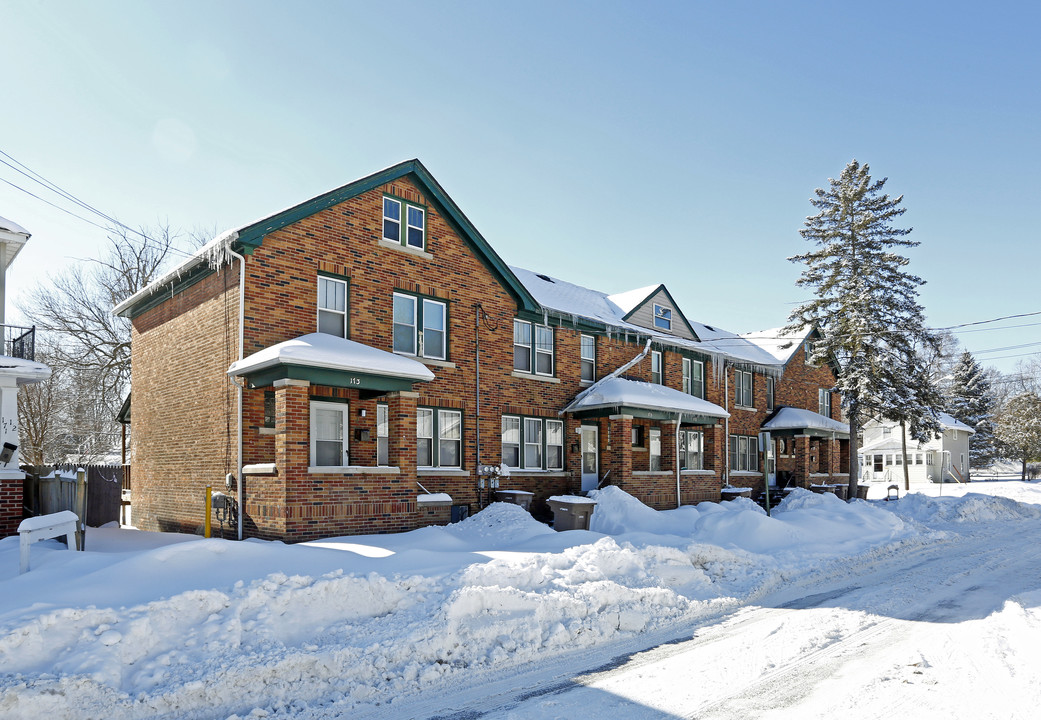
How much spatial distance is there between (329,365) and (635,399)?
9.70 metres

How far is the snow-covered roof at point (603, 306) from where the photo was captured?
2169cm

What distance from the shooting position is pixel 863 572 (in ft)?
42.9

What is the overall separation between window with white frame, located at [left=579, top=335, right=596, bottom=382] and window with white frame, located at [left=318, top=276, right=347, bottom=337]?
830cm

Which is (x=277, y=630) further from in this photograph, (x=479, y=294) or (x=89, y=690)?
(x=479, y=294)

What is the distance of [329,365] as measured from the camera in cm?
1337

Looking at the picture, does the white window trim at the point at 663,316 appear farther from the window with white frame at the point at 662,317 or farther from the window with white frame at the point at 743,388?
the window with white frame at the point at 743,388

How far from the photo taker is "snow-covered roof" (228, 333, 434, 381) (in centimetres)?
1305

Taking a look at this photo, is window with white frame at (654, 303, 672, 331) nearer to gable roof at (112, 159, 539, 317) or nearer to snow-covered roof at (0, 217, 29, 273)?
gable roof at (112, 159, 539, 317)

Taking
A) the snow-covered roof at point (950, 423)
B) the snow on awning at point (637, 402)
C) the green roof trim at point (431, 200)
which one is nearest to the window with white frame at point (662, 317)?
the snow on awning at point (637, 402)

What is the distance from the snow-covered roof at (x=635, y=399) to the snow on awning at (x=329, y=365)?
21.8 ft

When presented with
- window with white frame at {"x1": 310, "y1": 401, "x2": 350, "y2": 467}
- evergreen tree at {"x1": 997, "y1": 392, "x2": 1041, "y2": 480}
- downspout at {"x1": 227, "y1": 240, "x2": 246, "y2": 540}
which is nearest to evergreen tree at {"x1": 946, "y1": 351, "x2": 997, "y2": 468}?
evergreen tree at {"x1": 997, "y1": 392, "x2": 1041, "y2": 480}

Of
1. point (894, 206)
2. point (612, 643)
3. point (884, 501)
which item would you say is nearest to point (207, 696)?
point (612, 643)

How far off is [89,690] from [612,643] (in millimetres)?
5323

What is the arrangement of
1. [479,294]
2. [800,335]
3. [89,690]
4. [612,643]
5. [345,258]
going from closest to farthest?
[89,690] < [612,643] < [345,258] < [479,294] < [800,335]
